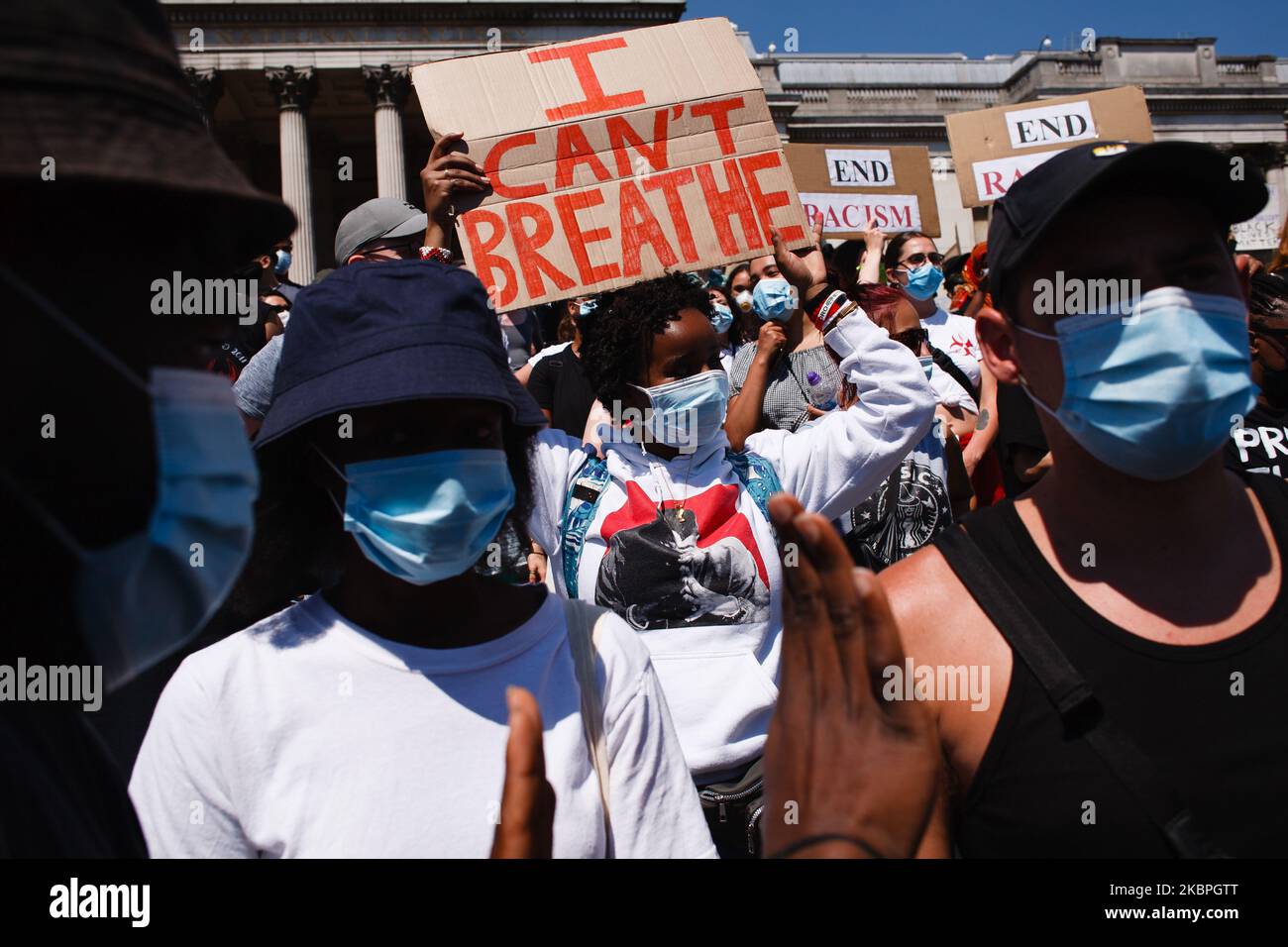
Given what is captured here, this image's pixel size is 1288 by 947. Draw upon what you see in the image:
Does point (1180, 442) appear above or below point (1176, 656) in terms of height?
above

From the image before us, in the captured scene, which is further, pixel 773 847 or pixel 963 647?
pixel 963 647

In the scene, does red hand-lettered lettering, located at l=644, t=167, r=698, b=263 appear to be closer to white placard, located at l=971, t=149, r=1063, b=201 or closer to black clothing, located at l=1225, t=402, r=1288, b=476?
black clothing, located at l=1225, t=402, r=1288, b=476

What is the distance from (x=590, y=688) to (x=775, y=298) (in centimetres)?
387

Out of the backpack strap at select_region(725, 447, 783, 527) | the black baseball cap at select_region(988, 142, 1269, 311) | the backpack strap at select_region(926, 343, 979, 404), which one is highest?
the backpack strap at select_region(926, 343, 979, 404)

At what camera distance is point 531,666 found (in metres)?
1.80

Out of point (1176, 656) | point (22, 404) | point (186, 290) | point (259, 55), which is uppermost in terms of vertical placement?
point (259, 55)

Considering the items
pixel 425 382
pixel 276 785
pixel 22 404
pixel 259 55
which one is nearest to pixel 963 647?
pixel 425 382

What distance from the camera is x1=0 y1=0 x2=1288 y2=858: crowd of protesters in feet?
3.07

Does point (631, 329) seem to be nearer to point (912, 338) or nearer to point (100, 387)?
point (912, 338)

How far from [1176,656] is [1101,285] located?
626mm

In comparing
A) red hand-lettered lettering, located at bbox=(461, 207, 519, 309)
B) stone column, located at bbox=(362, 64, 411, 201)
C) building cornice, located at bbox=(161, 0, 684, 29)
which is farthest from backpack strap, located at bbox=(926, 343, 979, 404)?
stone column, located at bbox=(362, 64, 411, 201)

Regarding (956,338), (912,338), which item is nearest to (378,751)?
(912,338)

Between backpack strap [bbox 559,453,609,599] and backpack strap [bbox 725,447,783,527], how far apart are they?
1.31 ft
